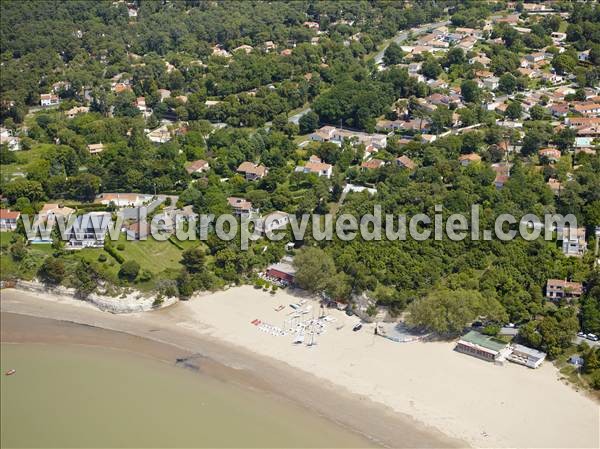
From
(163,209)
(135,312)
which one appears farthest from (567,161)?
(135,312)

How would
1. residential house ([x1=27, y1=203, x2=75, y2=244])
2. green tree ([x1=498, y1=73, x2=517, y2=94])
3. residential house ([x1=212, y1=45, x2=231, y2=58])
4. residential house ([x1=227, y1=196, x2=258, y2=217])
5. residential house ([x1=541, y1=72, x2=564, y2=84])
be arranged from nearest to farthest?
residential house ([x1=27, y1=203, x2=75, y2=244]), residential house ([x1=227, y1=196, x2=258, y2=217]), green tree ([x1=498, y1=73, x2=517, y2=94]), residential house ([x1=541, y1=72, x2=564, y2=84]), residential house ([x1=212, y1=45, x2=231, y2=58])

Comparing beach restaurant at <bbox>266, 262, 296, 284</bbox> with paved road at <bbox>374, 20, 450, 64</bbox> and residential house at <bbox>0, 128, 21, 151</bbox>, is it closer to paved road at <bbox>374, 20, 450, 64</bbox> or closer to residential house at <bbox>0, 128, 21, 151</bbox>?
residential house at <bbox>0, 128, 21, 151</bbox>

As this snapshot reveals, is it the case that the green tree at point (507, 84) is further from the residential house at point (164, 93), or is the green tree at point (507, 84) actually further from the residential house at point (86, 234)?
the residential house at point (86, 234)

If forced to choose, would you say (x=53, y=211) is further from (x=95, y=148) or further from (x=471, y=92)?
(x=471, y=92)

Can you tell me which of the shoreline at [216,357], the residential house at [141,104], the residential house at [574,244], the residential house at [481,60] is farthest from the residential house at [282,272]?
the residential house at [481,60]

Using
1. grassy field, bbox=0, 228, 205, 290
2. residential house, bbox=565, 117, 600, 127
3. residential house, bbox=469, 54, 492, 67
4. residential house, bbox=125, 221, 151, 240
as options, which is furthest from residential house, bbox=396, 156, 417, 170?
residential house, bbox=469, 54, 492, 67

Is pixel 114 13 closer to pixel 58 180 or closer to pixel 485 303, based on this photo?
pixel 58 180

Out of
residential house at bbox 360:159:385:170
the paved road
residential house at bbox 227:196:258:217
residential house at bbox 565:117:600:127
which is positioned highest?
the paved road

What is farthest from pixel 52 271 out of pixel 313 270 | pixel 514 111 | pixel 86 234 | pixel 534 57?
pixel 534 57
